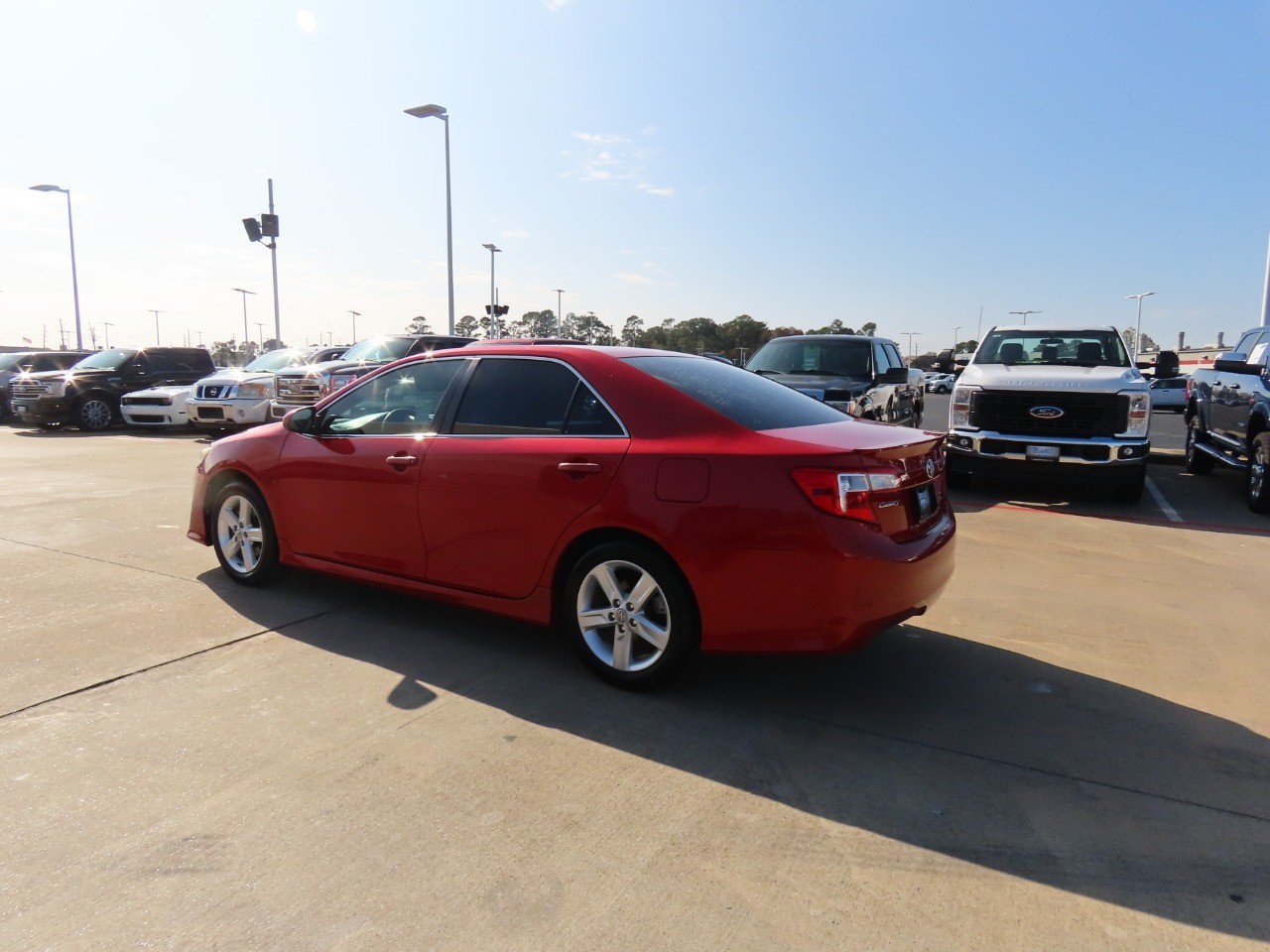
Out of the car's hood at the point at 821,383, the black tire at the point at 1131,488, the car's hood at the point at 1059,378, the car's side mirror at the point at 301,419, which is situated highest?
the car's hood at the point at 1059,378

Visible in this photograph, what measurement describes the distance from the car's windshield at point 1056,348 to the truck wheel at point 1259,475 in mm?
1594

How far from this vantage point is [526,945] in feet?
7.26

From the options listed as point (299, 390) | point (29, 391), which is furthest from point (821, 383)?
point (29, 391)

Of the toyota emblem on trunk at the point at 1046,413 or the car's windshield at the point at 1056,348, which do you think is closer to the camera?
the toyota emblem on trunk at the point at 1046,413

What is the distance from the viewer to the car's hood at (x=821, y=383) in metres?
9.45

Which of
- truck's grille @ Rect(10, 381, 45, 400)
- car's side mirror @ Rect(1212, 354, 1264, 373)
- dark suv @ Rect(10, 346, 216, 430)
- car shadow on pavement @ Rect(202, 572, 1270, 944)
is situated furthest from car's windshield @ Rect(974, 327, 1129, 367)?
truck's grille @ Rect(10, 381, 45, 400)

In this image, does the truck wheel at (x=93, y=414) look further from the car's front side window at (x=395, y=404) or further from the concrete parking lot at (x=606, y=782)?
the car's front side window at (x=395, y=404)

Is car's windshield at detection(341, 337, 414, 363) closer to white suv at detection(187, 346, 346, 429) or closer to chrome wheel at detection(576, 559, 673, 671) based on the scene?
white suv at detection(187, 346, 346, 429)

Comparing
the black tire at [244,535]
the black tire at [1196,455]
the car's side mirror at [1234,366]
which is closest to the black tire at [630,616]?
the black tire at [244,535]

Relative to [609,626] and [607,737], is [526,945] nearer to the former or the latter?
[607,737]

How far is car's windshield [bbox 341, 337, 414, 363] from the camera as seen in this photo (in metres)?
15.1

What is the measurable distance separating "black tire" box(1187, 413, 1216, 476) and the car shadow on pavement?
876 cm

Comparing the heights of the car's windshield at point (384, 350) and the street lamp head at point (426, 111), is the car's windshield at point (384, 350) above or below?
below

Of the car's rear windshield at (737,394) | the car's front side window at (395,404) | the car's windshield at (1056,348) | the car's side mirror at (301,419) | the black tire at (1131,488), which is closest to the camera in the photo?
the car's rear windshield at (737,394)
